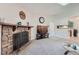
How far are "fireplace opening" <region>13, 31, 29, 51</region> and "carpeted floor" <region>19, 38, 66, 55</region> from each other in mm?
119

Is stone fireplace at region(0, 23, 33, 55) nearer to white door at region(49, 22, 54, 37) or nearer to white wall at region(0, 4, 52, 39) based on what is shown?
white wall at region(0, 4, 52, 39)

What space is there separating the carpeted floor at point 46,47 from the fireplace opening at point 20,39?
4.7 inches

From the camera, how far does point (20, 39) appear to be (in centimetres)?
230

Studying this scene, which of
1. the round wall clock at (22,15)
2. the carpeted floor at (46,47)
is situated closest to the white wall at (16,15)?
the round wall clock at (22,15)

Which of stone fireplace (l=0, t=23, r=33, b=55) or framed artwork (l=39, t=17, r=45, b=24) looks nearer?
stone fireplace (l=0, t=23, r=33, b=55)

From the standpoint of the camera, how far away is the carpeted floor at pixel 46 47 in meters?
2.25

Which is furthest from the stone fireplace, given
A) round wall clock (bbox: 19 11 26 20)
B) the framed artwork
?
the framed artwork

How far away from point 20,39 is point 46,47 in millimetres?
462

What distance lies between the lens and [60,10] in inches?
89.3

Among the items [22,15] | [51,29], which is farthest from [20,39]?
[51,29]

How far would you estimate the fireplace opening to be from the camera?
223 cm

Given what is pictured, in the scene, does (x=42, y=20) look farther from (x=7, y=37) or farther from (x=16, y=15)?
(x=7, y=37)
